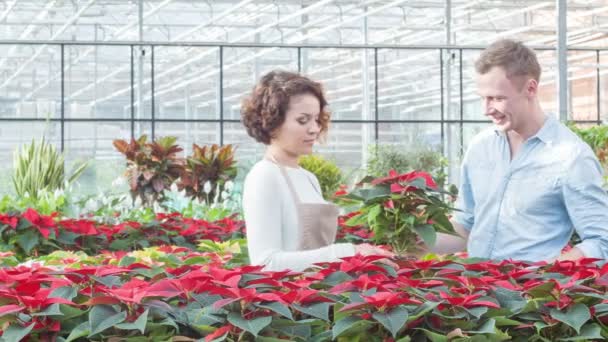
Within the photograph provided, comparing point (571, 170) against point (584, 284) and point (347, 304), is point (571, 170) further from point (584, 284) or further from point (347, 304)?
point (347, 304)

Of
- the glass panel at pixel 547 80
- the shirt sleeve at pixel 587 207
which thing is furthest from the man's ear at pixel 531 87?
the glass panel at pixel 547 80

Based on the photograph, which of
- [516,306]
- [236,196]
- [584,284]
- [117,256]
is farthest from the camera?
[236,196]

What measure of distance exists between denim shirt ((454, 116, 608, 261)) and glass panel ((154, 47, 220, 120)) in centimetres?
1874

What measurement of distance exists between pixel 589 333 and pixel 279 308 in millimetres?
634

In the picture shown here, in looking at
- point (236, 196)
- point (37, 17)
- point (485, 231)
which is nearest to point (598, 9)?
point (37, 17)

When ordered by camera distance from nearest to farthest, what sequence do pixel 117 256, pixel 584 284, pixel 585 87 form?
pixel 584 284 < pixel 117 256 < pixel 585 87

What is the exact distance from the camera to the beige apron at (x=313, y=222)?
294 cm

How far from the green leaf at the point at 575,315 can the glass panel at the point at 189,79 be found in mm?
19762

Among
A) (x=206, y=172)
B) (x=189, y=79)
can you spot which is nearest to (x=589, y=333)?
(x=206, y=172)

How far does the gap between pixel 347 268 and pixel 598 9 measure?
21.0 metres

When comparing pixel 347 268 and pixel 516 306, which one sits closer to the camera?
pixel 516 306

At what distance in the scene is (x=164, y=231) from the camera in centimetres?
523

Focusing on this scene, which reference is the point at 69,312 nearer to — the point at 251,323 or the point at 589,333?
the point at 251,323

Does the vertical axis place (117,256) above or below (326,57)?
below
